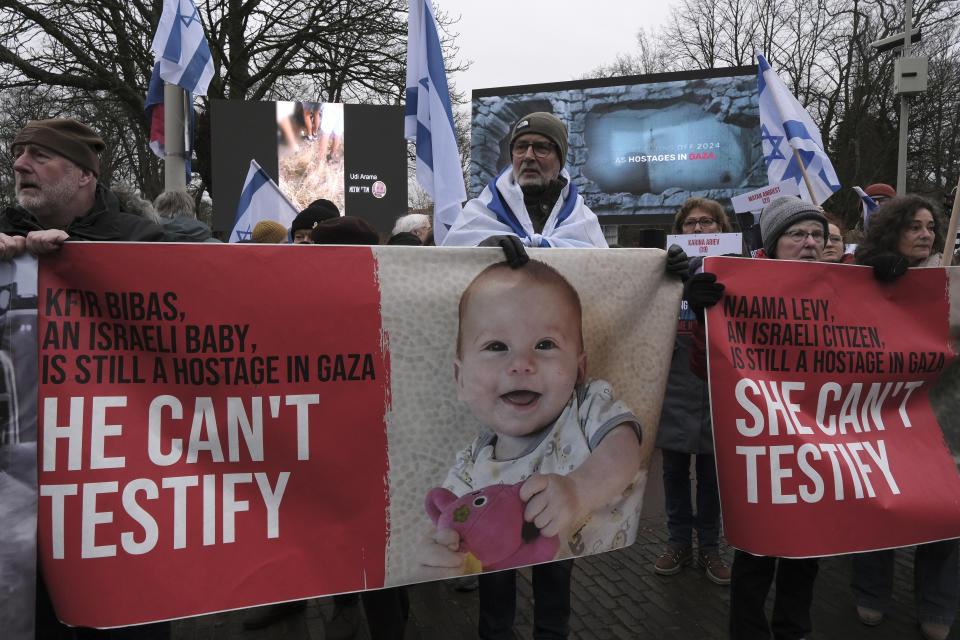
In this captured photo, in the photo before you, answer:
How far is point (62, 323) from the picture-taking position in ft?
7.06

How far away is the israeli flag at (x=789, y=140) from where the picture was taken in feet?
15.5

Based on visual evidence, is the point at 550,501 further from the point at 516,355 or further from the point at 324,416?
the point at 324,416

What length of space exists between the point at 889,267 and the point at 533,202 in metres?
1.48

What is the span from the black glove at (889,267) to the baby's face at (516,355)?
137 centimetres

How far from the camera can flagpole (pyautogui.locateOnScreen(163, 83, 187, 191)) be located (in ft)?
21.0

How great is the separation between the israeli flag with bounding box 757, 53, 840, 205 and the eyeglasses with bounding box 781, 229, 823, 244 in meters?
1.45

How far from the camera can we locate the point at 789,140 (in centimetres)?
462

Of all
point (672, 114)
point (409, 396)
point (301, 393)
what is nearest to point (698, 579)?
point (409, 396)

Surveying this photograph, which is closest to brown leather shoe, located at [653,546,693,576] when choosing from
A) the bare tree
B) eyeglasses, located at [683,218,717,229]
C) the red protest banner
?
eyeglasses, located at [683,218,717,229]

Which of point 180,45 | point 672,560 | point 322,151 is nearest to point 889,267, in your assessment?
point 672,560

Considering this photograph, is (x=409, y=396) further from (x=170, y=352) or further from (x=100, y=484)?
(x=100, y=484)

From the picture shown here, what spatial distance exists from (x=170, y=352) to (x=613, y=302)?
4.95ft

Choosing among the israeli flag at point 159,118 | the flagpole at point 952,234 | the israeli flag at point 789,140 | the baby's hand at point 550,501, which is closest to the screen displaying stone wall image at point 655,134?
the israeli flag at point 159,118

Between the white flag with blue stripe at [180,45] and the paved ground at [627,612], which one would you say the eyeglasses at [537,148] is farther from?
the white flag with blue stripe at [180,45]
